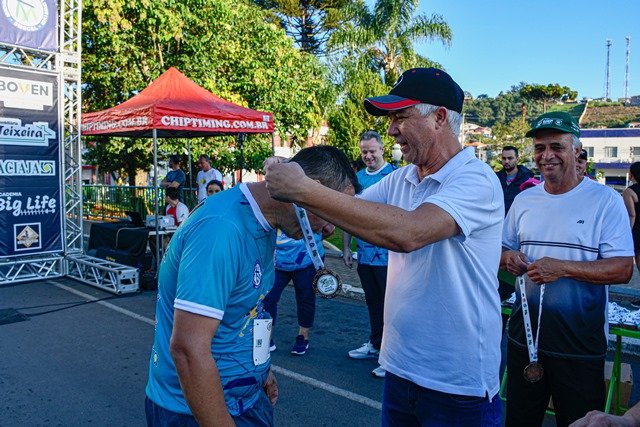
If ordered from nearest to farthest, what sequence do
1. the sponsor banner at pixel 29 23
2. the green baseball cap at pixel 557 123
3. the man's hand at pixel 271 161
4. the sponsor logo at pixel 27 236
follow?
the man's hand at pixel 271 161 < the green baseball cap at pixel 557 123 < the sponsor banner at pixel 29 23 < the sponsor logo at pixel 27 236

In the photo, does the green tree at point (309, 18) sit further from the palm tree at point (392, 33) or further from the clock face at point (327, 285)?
the clock face at point (327, 285)

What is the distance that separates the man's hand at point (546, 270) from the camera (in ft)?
8.70

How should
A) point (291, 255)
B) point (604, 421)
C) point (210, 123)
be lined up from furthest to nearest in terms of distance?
point (210, 123)
point (291, 255)
point (604, 421)

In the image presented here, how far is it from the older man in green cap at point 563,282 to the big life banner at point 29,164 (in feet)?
26.6

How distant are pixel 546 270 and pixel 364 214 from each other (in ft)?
4.99

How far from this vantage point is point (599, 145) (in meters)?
62.2

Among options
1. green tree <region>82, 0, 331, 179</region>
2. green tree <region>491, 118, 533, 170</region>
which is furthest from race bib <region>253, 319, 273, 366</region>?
green tree <region>491, 118, 533, 170</region>

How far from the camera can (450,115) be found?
6.43 feet

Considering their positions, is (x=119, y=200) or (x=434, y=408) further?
(x=119, y=200)

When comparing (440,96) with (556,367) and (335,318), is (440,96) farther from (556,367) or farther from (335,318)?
(335,318)

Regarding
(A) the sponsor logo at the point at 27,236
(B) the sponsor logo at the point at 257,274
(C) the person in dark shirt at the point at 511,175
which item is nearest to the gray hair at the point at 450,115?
(B) the sponsor logo at the point at 257,274

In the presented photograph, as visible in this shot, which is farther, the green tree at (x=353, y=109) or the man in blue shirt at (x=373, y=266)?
the green tree at (x=353, y=109)

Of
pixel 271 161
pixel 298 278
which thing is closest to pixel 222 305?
pixel 271 161

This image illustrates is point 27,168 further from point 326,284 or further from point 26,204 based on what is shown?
point 326,284
